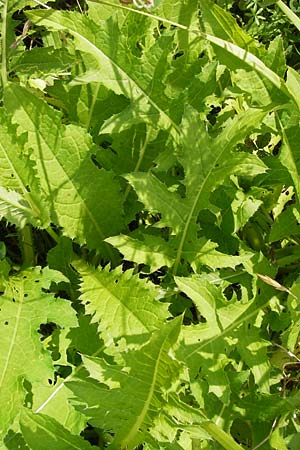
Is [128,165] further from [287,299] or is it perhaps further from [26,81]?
[287,299]

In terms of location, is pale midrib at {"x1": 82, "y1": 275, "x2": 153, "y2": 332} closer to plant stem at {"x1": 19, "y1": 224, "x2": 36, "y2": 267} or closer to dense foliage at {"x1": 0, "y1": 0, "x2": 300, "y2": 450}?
dense foliage at {"x1": 0, "y1": 0, "x2": 300, "y2": 450}

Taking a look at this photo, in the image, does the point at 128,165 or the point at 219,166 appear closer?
the point at 219,166

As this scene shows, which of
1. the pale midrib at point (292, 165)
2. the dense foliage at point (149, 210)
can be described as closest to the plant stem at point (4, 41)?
the dense foliage at point (149, 210)

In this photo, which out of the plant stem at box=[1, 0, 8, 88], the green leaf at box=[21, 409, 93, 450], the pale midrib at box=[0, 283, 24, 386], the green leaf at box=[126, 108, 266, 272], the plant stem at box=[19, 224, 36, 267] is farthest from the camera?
the plant stem at box=[19, 224, 36, 267]

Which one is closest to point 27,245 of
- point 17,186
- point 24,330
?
point 17,186

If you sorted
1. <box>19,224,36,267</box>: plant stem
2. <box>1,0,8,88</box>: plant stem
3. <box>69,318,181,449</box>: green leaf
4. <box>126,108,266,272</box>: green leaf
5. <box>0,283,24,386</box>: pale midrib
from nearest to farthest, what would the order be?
<box>69,318,181,449</box>: green leaf < <box>0,283,24,386</box>: pale midrib < <box>126,108,266,272</box>: green leaf < <box>1,0,8,88</box>: plant stem < <box>19,224,36,267</box>: plant stem

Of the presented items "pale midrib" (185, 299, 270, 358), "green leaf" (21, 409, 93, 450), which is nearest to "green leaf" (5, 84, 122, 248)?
"pale midrib" (185, 299, 270, 358)

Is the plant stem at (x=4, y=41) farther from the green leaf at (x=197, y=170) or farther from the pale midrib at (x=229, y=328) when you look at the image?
the pale midrib at (x=229, y=328)

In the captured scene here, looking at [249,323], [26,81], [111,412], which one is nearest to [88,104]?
[26,81]
